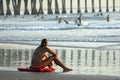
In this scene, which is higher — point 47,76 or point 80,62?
point 47,76

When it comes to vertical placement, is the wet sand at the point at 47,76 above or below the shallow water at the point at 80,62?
above

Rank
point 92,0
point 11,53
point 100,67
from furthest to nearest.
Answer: point 92,0 < point 11,53 < point 100,67

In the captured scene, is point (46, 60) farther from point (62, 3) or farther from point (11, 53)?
point (62, 3)

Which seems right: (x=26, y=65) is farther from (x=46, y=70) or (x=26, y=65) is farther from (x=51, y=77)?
(x=51, y=77)

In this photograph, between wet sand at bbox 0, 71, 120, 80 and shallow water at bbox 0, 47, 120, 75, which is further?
shallow water at bbox 0, 47, 120, 75

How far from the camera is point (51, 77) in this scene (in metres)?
9.53

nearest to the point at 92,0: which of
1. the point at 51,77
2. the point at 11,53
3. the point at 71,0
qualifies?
the point at 71,0

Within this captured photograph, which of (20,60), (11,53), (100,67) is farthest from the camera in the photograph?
(11,53)

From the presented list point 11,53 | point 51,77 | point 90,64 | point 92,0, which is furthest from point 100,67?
point 92,0

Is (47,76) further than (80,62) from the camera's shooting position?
No

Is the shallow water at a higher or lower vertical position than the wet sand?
lower

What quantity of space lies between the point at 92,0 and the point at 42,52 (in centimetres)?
9346

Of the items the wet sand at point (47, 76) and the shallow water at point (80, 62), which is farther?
the shallow water at point (80, 62)

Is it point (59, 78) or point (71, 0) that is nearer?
point (59, 78)
